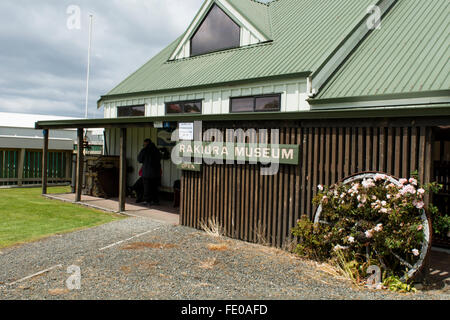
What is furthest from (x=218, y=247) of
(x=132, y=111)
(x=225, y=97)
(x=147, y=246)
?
(x=132, y=111)

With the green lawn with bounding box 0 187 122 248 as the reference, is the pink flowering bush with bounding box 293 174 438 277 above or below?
above

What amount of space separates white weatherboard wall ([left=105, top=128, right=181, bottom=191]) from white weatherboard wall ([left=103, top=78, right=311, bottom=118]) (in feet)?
2.72

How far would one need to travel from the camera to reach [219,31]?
1319 cm

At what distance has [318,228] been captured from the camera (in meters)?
6.34

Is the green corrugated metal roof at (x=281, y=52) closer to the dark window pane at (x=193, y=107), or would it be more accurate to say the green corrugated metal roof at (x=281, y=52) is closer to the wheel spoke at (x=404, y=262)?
the dark window pane at (x=193, y=107)

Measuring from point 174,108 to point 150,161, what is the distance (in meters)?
2.29

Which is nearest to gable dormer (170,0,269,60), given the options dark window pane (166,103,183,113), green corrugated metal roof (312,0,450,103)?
dark window pane (166,103,183,113)

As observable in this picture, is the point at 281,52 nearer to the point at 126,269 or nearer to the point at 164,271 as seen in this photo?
the point at 164,271

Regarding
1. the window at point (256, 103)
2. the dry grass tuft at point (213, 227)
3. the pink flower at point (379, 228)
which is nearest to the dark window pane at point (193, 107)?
the window at point (256, 103)

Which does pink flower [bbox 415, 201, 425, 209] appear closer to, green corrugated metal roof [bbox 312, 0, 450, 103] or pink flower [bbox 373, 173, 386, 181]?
pink flower [bbox 373, 173, 386, 181]

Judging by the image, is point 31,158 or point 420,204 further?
point 31,158

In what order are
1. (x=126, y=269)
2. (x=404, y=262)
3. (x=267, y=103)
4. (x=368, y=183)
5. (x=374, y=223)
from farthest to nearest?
(x=267, y=103), (x=126, y=269), (x=368, y=183), (x=374, y=223), (x=404, y=262)

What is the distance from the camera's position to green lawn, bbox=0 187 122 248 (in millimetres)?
8109
